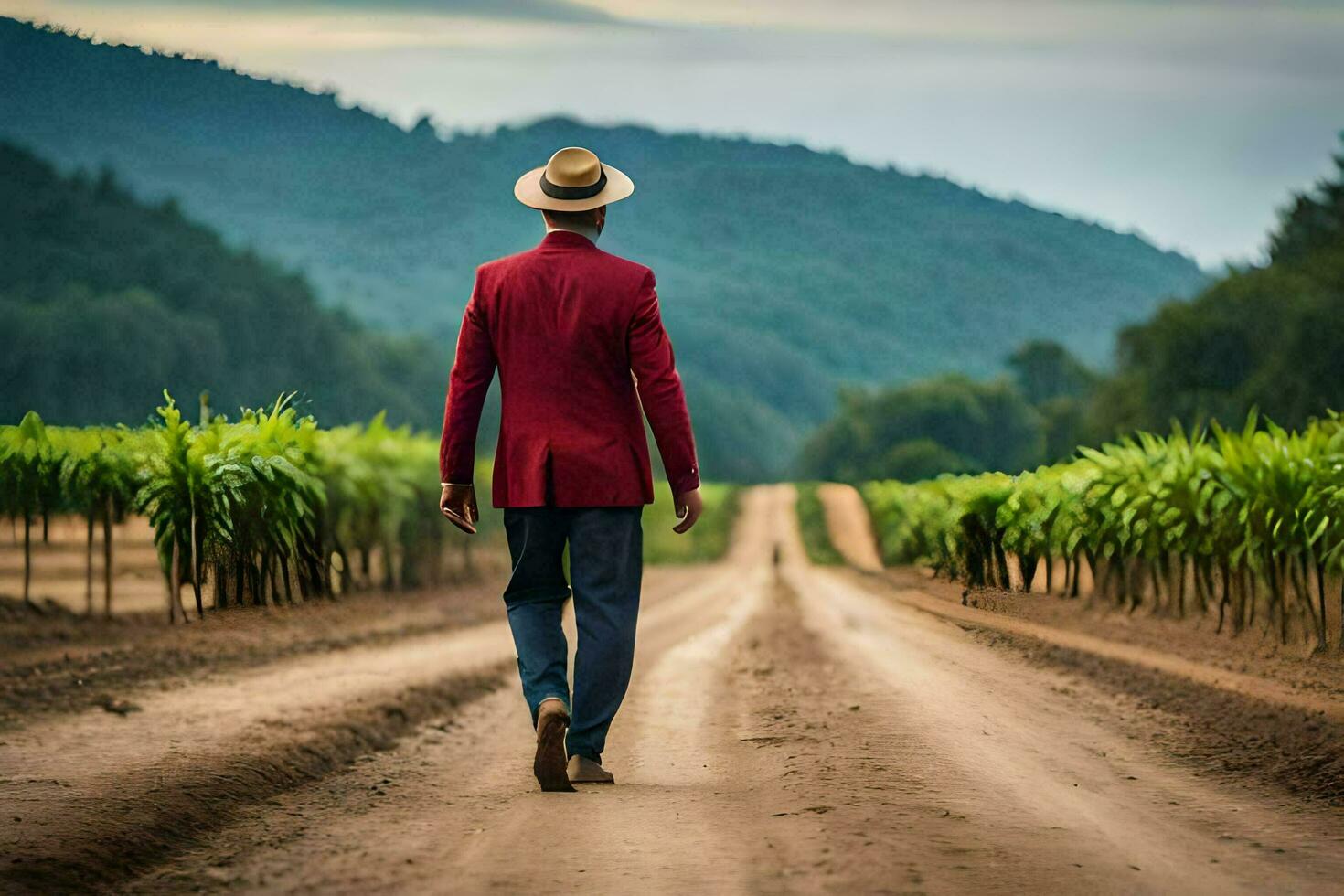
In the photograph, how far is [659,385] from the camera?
4.60 metres

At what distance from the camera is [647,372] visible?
15.1ft

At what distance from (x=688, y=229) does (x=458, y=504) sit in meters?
71.2

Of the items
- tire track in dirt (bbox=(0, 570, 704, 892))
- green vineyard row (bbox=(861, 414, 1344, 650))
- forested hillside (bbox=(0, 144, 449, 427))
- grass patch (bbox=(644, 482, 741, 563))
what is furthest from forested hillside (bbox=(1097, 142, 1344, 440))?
green vineyard row (bbox=(861, 414, 1344, 650))

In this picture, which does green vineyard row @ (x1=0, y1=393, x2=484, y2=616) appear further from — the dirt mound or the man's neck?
the man's neck

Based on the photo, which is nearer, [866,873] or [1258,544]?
[866,873]

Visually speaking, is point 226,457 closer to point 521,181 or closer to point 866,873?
point 521,181

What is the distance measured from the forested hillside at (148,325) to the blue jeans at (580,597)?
1.67 meters

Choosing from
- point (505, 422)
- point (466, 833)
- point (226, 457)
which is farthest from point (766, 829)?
point (226, 457)

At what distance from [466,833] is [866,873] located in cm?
142

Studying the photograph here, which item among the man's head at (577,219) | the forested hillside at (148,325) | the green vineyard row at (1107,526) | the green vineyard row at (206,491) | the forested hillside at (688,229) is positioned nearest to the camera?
the green vineyard row at (1107,526)

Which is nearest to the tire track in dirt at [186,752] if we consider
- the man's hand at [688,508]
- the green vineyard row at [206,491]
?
the green vineyard row at [206,491]

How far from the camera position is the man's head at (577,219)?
4.79m

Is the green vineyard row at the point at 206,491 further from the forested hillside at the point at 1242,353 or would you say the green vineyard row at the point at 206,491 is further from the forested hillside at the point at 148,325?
the forested hillside at the point at 1242,353

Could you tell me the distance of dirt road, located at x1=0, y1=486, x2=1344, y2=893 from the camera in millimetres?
3848
